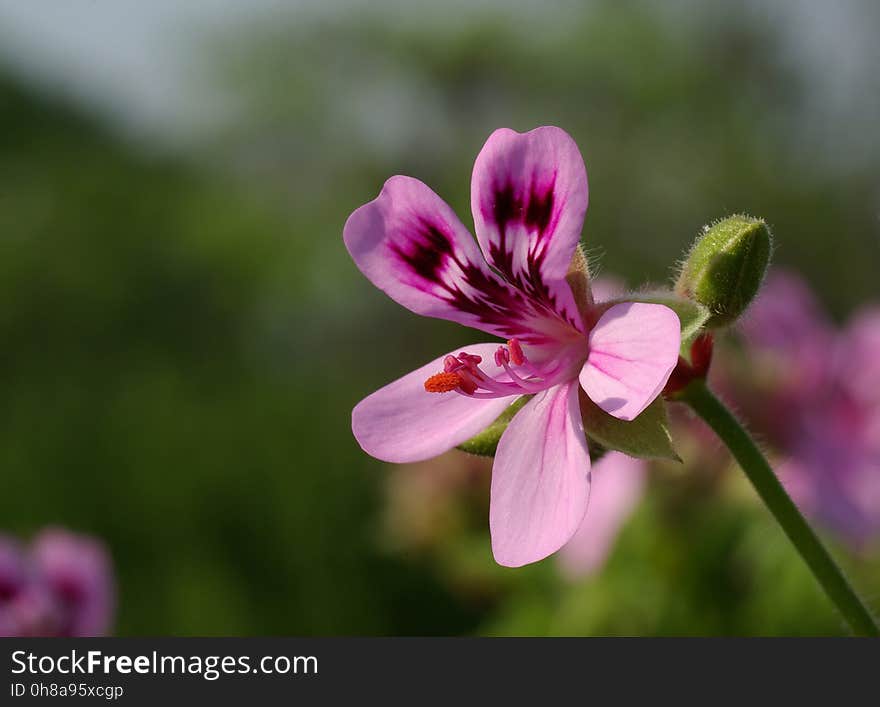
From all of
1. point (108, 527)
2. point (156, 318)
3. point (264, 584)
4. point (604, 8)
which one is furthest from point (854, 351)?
point (604, 8)

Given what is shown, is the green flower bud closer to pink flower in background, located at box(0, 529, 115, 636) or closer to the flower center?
the flower center

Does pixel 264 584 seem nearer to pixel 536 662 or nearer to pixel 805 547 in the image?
pixel 536 662

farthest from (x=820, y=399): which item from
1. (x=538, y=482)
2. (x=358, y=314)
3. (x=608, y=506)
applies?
(x=358, y=314)

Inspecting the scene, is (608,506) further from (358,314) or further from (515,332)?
(358,314)

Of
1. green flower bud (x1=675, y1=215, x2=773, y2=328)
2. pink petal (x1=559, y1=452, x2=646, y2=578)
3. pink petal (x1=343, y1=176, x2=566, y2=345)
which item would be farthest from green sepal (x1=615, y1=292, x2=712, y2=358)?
pink petal (x1=559, y1=452, x2=646, y2=578)

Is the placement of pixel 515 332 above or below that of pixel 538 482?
above

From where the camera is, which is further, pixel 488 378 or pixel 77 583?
pixel 77 583

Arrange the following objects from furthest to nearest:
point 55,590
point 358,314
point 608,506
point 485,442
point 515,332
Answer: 1. point 358,314
2. point 608,506
3. point 55,590
4. point 515,332
5. point 485,442
